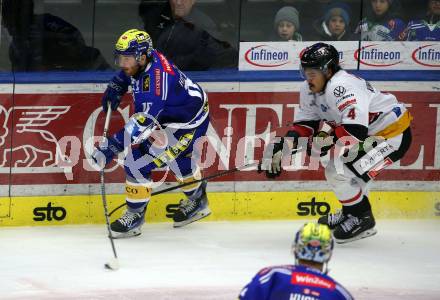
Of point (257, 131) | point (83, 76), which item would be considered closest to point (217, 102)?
point (257, 131)

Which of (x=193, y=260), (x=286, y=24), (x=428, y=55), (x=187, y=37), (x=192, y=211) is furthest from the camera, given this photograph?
(x=428, y=55)

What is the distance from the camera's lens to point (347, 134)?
715cm

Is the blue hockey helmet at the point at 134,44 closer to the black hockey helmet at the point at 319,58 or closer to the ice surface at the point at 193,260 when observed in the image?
the black hockey helmet at the point at 319,58

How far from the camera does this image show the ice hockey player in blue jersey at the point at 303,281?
4.05 metres

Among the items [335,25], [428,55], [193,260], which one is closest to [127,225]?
[193,260]

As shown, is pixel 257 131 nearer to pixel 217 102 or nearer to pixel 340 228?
pixel 217 102

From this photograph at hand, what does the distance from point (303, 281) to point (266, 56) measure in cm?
421

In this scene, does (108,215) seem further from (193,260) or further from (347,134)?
(347,134)

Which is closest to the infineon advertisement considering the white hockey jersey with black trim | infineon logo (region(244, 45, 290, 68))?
infineon logo (region(244, 45, 290, 68))

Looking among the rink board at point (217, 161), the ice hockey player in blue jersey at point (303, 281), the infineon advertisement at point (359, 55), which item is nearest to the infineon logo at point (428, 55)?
the infineon advertisement at point (359, 55)

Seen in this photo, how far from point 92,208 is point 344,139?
173cm

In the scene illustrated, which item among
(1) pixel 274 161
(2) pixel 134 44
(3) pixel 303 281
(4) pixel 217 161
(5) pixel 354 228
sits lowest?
(5) pixel 354 228

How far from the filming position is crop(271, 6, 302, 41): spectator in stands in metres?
8.13

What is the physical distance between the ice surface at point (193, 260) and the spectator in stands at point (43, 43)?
1032mm
